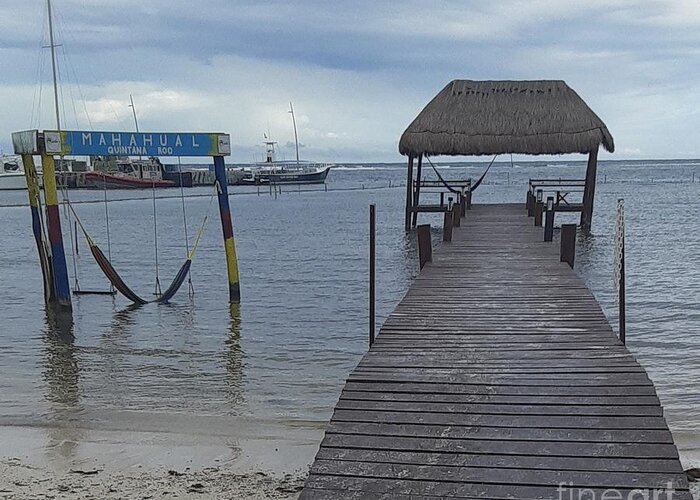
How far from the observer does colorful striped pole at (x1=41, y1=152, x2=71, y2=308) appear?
12055mm

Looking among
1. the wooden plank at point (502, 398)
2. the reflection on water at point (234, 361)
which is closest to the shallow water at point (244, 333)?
the reflection on water at point (234, 361)

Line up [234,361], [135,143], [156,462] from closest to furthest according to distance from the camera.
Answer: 1. [156,462]
2. [234,361]
3. [135,143]

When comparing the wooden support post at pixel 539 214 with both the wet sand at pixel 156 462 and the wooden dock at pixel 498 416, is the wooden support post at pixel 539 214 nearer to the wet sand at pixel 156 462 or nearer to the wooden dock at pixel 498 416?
the wooden dock at pixel 498 416

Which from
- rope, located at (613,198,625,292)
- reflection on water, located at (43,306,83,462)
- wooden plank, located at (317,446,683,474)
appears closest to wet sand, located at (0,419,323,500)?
reflection on water, located at (43,306,83,462)

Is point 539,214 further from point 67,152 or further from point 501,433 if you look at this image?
point 501,433

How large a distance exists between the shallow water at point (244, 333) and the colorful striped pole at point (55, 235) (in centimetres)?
44

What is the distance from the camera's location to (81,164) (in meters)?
72.4

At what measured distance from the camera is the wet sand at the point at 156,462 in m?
5.54

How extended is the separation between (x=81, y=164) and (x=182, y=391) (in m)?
67.9

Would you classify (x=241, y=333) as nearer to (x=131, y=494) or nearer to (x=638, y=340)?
(x=638, y=340)

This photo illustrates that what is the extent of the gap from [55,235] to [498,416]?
9486 millimetres

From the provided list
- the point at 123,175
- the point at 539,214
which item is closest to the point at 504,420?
the point at 539,214

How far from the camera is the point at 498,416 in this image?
466cm

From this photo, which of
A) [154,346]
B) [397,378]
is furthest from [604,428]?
[154,346]
